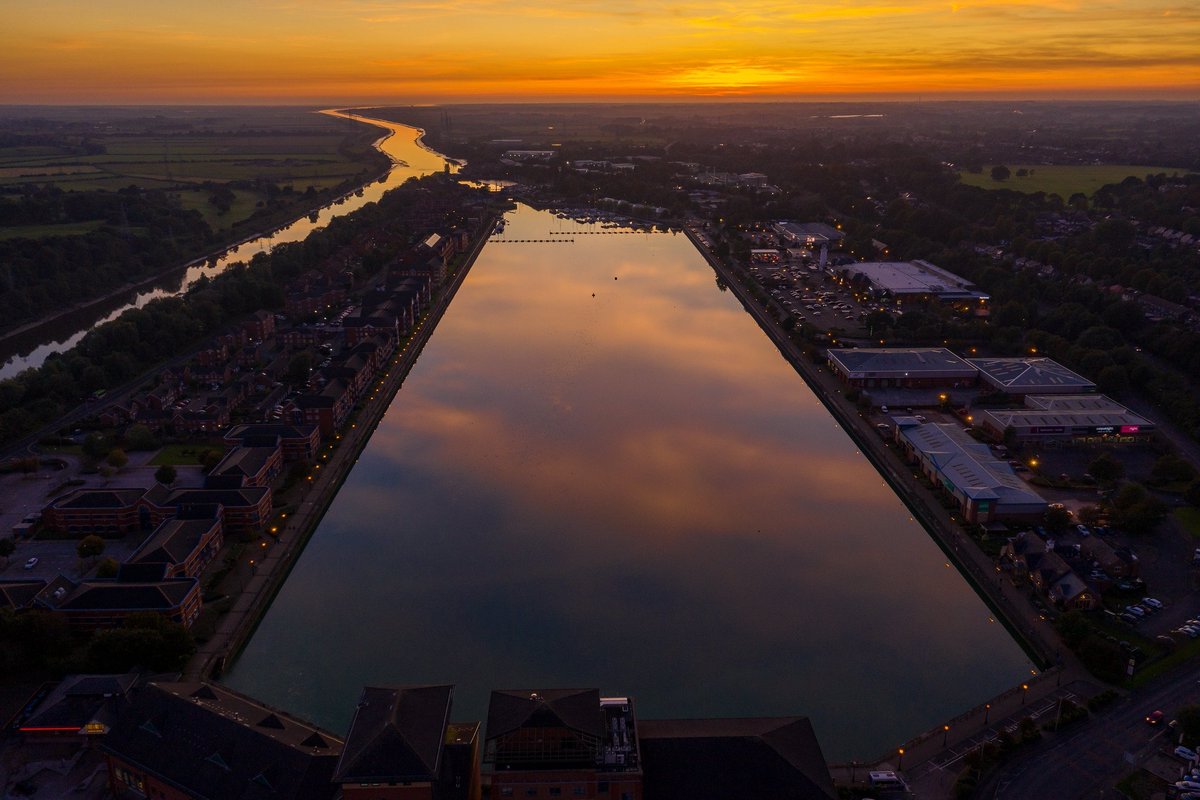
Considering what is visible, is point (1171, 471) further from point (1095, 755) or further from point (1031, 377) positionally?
point (1095, 755)

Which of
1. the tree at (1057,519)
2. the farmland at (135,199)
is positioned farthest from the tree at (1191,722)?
the farmland at (135,199)

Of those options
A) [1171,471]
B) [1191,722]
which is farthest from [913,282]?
[1191,722]

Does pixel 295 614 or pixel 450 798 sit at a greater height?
pixel 450 798

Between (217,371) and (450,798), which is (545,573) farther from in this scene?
(217,371)

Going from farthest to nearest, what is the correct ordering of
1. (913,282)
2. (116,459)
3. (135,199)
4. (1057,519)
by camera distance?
(135,199), (913,282), (116,459), (1057,519)

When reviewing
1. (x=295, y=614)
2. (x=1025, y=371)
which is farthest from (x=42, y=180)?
(x=1025, y=371)
